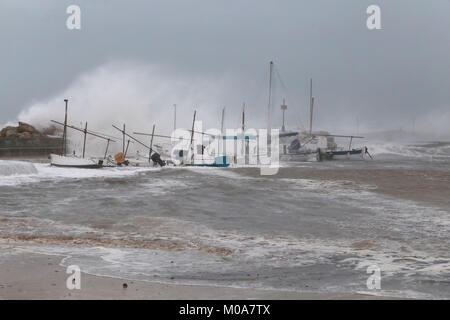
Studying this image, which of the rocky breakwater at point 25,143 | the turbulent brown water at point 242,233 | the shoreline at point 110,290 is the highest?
the rocky breakwater at point 25,143

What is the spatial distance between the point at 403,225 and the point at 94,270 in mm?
7716

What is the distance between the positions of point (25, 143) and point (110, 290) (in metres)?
44.9

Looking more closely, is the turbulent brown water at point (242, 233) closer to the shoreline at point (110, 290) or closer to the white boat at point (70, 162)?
the shoreline at point (110, 290)

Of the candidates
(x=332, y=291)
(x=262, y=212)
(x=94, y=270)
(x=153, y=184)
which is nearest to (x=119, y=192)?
(x=153, y=184)

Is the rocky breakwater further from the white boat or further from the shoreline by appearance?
the shoreline

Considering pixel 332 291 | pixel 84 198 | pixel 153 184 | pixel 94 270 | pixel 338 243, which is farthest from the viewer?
pixel 153 184

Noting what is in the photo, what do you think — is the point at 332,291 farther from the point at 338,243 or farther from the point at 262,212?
the point at 262,212

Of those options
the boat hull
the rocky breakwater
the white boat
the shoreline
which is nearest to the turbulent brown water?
the shoreline

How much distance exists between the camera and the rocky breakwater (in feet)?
149

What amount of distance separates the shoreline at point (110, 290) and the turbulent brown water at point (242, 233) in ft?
1.01

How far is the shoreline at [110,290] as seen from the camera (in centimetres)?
525

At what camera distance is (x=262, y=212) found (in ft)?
45.6

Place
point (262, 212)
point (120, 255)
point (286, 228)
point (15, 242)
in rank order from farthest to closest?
1. point (262, 212)
2. point (286, 228)
3. point (15, 242)
4. point (120, 255)

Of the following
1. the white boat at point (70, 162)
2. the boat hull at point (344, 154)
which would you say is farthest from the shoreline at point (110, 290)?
the boat hull at point (344, 154)
